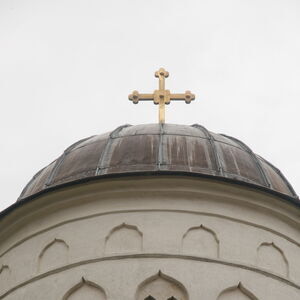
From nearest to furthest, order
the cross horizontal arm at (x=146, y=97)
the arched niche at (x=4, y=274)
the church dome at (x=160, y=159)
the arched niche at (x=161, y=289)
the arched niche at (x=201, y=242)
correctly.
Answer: the arched niche at (x=161, y=289)
the arched niche at (x=201, y=242)
the arched niche at (x=4, y=274)
the church dome at (x=160, y=159)
the cross horizontal arm at (x=146, y=97)

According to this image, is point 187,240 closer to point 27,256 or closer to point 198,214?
point 198,214

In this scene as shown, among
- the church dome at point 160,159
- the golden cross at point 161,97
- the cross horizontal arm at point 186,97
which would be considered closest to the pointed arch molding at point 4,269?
the church dome at point 160,159

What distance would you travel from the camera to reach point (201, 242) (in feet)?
51.0

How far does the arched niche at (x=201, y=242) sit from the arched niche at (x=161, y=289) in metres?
0.69

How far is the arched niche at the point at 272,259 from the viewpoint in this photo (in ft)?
50.9

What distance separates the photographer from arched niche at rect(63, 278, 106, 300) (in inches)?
585

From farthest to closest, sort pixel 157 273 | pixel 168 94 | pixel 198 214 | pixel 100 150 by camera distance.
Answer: pixel 168 94
pixel 100 150
pixel 198 214
pixel 157 273

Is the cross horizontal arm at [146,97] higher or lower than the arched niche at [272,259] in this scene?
higher

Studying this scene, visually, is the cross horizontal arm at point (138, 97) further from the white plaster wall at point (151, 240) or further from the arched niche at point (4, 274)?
the arched niche at point (4, 274)

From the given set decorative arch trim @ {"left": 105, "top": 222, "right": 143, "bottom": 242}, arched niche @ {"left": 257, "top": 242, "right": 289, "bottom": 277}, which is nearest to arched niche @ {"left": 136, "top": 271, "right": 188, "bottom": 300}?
decorative arch trim @ {"left": 105, "top": 222, "right": 143, "bottom": 242}

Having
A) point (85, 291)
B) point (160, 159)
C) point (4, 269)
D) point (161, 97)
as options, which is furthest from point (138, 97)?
point (85, 291)

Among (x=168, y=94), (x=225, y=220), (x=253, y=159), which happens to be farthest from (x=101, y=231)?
(x=168, y=94)

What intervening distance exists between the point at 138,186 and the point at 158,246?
1190 millimetres

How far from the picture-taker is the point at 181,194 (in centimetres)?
1602
